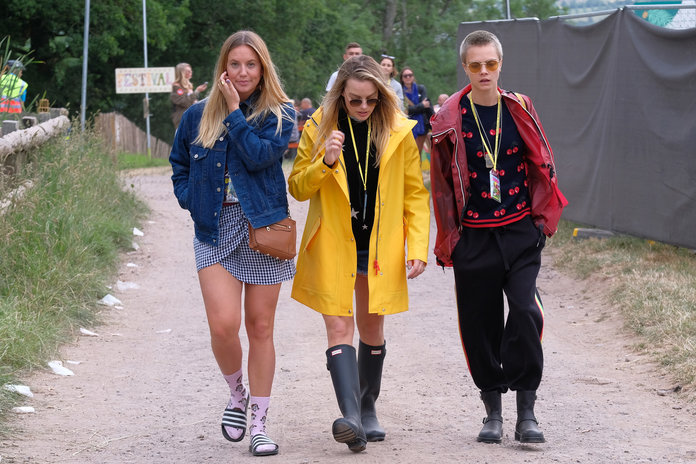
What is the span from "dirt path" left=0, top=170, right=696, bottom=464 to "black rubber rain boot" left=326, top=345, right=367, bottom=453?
0.13m

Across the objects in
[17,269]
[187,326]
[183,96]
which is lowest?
[187,326]

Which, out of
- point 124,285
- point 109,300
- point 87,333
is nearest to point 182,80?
point 124,285

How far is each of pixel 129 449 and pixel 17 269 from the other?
299 cm

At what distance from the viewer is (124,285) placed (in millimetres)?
9617

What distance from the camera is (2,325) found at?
6.54 meters

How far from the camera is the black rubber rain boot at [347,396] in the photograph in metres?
4.62

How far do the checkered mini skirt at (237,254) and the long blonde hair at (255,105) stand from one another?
355 mm

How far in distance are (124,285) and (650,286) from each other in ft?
15.0

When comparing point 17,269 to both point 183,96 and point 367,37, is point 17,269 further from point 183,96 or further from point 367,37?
point 367,37

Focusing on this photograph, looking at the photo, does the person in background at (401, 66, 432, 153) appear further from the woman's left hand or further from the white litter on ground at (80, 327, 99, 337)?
the woman's left hand

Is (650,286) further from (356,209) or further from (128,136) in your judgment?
(128,136)

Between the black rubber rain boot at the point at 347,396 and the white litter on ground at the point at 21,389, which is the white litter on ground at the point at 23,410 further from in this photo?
the black rubber rain boot at the point at 347,396

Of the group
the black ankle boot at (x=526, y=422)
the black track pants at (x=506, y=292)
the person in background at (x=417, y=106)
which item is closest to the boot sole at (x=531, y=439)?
the black ankle boot at (x=526, y=422)

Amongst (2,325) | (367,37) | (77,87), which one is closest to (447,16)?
(367,37)
